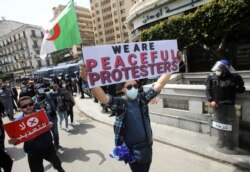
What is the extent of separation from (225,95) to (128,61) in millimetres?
2217

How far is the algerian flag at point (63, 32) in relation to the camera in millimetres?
5684

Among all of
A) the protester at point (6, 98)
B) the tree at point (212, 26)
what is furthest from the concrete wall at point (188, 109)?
the tree at point (212, 26)

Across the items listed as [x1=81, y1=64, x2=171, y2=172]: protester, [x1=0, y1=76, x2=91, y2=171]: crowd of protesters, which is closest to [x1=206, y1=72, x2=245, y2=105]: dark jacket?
[x1=81, y1=64, x2=171, y2=172]: protester

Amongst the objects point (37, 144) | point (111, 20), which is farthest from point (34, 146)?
point (111, 20)

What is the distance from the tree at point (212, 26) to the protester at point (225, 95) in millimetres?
9137

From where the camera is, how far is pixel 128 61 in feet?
8.86

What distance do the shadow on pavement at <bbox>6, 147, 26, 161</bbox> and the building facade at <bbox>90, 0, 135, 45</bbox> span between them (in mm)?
Answer: 52826

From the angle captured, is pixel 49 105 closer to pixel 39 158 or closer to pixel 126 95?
Result: pixel 39 158

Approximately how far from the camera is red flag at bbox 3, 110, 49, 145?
3.05 meters

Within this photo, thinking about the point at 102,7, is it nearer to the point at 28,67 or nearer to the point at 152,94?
the point at 28,67

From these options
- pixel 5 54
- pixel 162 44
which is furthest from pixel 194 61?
pixel 5 54

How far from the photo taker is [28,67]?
57.3 m

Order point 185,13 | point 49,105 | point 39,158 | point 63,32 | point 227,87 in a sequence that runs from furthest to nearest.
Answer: point 185,13, point 63,32, point 49,105, point 227,87, point 39,158

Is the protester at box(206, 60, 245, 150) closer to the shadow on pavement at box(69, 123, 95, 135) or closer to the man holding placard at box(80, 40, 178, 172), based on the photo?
the man holding placard at box(80, 40, 178, 172)
